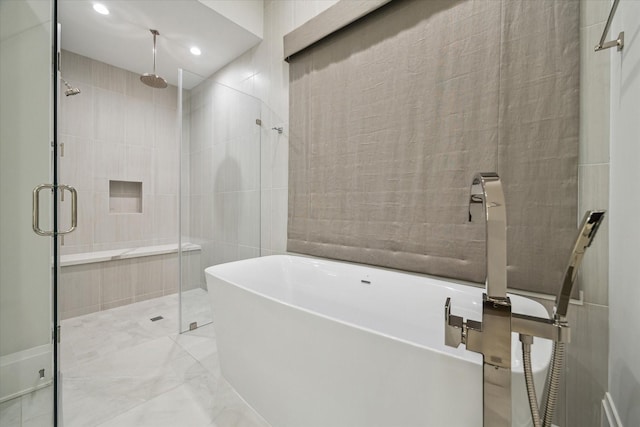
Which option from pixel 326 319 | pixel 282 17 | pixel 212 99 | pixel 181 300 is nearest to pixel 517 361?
pixel 326 319

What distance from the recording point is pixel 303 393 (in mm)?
1033

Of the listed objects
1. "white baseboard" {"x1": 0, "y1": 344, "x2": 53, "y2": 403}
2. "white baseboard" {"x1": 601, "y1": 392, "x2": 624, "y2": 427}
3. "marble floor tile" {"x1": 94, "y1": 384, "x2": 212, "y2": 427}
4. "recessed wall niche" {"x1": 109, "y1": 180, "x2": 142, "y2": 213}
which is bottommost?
"marble floor tile" {"x1": 94, "y1": 384, "x2": 212, "y2": 427}

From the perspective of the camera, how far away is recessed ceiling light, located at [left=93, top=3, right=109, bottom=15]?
2105mm

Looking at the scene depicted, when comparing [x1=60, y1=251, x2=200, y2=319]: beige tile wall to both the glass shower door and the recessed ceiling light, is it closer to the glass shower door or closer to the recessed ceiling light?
the glass shower door

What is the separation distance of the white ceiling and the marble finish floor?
211 centimetres

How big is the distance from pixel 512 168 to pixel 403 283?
80cm

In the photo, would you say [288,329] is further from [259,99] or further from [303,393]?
[259,99]

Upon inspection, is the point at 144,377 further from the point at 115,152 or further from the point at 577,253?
the point at 115,152

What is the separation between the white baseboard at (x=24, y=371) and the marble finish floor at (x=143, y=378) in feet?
0.40

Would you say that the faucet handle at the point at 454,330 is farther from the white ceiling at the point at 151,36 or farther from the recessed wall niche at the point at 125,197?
the recessed wall niche at the point at 125,197

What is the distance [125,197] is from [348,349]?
3607mm

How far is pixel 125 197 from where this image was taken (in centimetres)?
328

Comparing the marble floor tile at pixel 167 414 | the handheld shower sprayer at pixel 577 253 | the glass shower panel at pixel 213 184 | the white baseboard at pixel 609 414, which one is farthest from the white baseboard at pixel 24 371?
the white baseboard at pixel 609 414

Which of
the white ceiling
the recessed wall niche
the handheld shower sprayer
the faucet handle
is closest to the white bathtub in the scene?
the faucet handle
